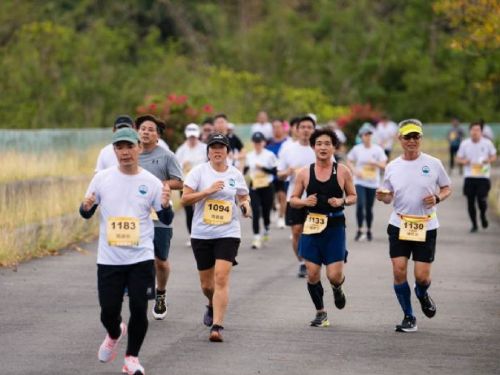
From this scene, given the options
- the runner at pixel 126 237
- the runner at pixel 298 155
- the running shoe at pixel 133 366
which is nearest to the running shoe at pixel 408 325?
the runner at pixel 126 237

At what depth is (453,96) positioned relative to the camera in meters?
66.9

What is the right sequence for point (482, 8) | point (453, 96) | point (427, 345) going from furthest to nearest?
1. point (453, 96)
2. point (482, 8)
3. point (427, 345)

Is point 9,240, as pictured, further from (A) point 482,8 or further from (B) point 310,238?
(A) point 482,8

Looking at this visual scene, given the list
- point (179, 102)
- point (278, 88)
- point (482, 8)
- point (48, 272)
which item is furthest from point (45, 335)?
point (278, 88)

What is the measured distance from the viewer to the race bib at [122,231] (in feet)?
32.6

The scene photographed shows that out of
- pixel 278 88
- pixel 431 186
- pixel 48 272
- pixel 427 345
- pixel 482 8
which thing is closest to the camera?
pixel 427 345

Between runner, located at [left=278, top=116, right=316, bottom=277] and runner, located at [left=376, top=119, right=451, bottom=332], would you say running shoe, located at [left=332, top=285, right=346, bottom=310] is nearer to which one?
runner, located at [left=376, top=119, right=451, bottom=332]

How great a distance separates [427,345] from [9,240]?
820 centimetres

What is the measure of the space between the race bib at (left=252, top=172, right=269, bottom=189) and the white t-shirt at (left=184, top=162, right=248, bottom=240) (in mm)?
9114

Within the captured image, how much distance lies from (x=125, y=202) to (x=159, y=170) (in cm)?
328

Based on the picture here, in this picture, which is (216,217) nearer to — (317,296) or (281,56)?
(317,296)

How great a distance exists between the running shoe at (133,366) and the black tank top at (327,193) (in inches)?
138

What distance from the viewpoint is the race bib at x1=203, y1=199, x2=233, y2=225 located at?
1213cm

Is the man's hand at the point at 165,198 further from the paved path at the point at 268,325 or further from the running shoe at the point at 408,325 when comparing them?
the running shoe at the point at 408,325
